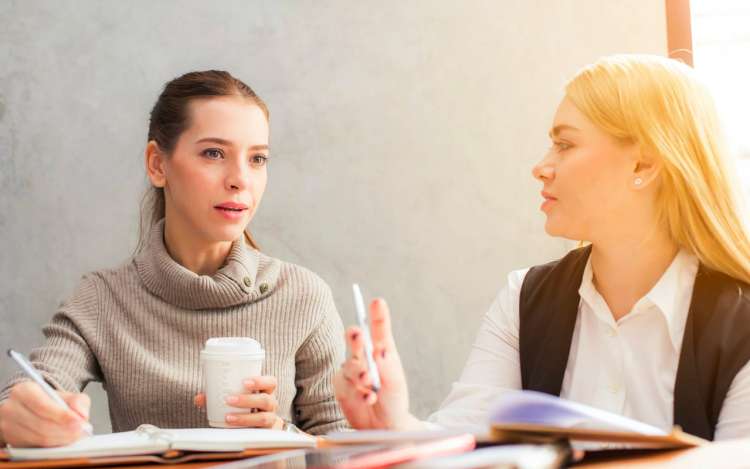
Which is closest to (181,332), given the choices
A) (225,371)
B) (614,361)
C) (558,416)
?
(225,371)

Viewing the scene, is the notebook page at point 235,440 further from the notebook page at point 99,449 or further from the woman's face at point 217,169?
the woman's face at point 217,169

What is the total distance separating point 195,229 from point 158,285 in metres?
0.14

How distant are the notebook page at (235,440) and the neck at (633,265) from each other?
0.68 m

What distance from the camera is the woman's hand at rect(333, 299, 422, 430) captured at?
44.7 inches

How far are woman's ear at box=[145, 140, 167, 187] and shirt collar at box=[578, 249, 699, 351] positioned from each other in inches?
37.8

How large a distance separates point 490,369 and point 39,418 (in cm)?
83

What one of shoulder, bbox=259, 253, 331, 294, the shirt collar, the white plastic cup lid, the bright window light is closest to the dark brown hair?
shoulder, bbox=259, 253, 331, 294

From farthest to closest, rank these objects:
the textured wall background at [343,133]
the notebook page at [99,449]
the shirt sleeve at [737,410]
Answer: the textured wall background at [343,133]
the shirt sleeve at [737,410]
the notebook page at [99,449]

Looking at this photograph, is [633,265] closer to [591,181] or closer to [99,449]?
[591,181]

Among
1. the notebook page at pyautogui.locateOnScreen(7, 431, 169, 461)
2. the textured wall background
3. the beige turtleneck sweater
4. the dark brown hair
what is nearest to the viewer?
the notebook page at pyautogui.locateOnScreen(7, 431, 169, 461)

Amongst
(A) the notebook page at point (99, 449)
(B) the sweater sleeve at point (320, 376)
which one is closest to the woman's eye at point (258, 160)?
(B) the sweater sleeve at point (320, 376)

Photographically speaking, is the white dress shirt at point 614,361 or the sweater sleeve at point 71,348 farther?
the sweater sleeve at point 71,348

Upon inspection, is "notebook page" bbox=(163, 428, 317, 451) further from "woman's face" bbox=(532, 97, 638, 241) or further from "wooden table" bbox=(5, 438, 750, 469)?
"woman's face" bbox=(532, 97, 638, 241)

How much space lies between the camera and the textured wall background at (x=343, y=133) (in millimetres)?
2236
